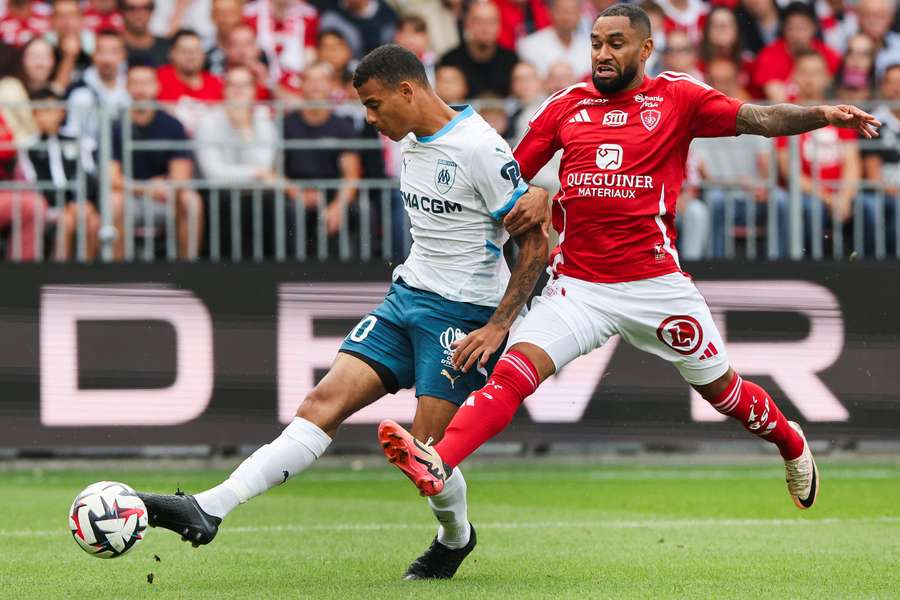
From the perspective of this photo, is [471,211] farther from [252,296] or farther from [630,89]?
[252,296]

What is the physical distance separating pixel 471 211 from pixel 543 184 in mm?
5983

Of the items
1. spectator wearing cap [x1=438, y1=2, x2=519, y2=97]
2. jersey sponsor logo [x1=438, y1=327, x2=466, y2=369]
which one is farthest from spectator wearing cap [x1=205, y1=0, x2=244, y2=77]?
jersey sponsor logo [x1=438, y1=327, x2=466, y2=369]

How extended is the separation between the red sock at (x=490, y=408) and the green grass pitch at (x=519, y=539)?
2.05 feet

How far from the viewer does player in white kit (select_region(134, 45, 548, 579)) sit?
698 cm

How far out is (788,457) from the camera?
7.98 metres

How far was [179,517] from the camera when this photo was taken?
21.2 ft

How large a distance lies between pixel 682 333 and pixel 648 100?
1109 millimetres

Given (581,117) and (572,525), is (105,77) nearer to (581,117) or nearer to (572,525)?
(572,525)

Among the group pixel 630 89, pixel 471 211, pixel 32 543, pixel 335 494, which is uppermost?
pixel 630 89

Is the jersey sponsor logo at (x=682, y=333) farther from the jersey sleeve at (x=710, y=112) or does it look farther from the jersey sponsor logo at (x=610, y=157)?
the jersey sleeve at (x=710, y=112)

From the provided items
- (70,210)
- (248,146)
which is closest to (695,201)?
(248,146)

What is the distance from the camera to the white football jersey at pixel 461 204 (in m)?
7.06

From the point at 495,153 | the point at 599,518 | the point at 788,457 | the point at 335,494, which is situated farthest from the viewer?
the point at 335,494

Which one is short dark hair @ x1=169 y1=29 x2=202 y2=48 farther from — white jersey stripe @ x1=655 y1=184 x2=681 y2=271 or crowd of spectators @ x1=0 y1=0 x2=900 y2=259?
white jersey stripe @ x1=655 y1=184 x2=681 y2=271
